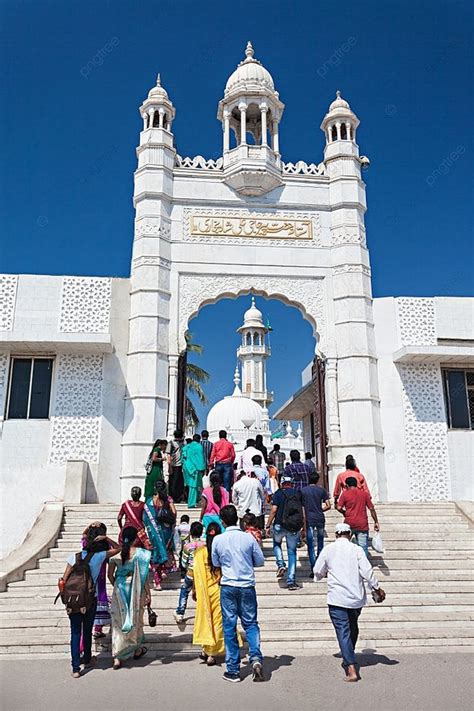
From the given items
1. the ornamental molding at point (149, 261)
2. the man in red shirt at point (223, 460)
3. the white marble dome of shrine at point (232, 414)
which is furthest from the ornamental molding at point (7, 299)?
the white marble dome of shrine at point (232, 414)

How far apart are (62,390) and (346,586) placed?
803 centimetres

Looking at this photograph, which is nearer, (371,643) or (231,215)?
(371,643)

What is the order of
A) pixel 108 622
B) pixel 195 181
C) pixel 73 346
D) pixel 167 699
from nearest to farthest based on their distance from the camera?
pixel 167 699 < pixel 108 622 < pixel 73 346 < pixel 195 181

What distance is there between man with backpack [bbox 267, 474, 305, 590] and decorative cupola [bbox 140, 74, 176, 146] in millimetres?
9280

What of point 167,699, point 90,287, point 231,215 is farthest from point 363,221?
point 167,699

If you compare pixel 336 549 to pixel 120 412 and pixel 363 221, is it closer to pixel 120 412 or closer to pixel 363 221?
pixel 120 412

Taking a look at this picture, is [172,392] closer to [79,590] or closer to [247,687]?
[79,590]

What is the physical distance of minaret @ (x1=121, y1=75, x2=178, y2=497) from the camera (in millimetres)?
11469

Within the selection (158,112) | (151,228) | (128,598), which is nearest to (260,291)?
(151,228)

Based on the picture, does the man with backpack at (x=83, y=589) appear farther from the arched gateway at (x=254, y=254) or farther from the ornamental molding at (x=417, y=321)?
the ornamental molding at (x=417, y=321)

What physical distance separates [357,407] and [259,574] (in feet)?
17.6

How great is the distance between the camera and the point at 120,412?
11648mm

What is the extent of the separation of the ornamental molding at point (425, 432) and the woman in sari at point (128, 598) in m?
7.60

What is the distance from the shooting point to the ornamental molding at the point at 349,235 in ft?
42.4
